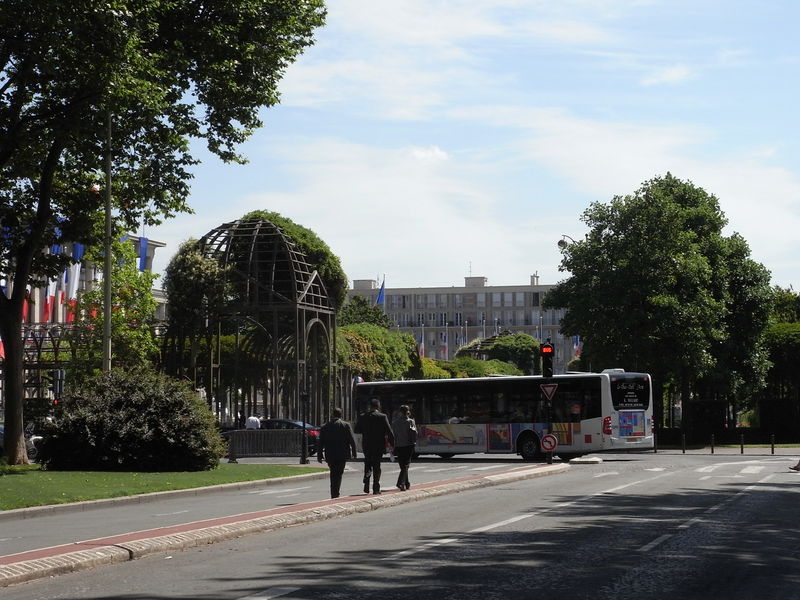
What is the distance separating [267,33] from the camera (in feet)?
95.6

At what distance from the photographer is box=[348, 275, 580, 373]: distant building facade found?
17125 centimetres

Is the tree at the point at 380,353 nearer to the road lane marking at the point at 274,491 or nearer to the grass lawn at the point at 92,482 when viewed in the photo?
the grass lawn at the point at 92,482

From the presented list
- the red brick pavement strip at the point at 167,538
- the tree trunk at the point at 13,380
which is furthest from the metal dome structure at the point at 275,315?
the red brick pavement strip at the point at 167,538

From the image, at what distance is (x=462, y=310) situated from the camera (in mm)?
173250

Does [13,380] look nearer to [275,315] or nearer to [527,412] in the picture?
[275,315]

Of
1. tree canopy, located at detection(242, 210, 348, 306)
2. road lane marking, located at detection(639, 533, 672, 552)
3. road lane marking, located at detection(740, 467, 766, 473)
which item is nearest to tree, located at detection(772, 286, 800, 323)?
tree canopy, located at detection(242, 210, 348, 306)

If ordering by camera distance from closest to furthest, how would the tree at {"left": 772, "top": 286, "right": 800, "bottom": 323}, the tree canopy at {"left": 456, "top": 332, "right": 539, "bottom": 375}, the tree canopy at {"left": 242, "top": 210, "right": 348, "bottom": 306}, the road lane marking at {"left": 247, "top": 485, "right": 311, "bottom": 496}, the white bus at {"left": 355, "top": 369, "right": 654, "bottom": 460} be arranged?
the road lane marking at {"left": 247, "top": 485, "right": 311, "bottom": 496}, the white bus at {"left": 355, "top": 369, "right": 654, "bottom": 460}, the tree canopy at {"left": 242, "top": 210, "right": 348, "bottom": 306}, the tree at {"left": 772, "top": 286, "right": 800, "bottom": 323}, the tree canopy at {"left": 456, "top": 332, "right": 539, "bottom": 375}

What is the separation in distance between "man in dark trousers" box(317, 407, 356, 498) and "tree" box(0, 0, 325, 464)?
9.05 m

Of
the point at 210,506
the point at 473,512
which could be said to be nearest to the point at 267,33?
the point at 210,506

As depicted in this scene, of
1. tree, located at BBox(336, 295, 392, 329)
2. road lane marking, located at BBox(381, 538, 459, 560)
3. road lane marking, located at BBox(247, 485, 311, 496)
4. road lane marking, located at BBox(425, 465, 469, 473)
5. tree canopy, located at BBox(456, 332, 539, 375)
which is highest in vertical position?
tree, located at BBox(336, 295, 392, 329)

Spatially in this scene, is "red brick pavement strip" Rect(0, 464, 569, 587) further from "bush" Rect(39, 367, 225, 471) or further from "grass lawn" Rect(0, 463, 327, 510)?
"bush" Rect(39, 367, 225, 471)

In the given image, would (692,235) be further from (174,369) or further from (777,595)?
(777,595)

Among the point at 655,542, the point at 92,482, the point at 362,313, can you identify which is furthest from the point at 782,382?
the point at 655,542

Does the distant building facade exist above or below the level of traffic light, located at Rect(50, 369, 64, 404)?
above
